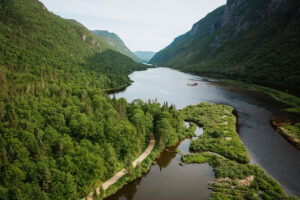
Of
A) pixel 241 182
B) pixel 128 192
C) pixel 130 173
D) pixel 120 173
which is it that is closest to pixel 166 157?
pixel 130 173

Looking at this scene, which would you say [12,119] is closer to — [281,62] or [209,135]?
[209,135]

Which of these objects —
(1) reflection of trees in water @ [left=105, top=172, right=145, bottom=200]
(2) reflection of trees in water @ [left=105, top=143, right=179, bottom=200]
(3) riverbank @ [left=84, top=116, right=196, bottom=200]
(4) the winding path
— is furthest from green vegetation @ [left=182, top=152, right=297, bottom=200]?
(1) reflection of trees in water @ [left=105, top=172, right=145, bottom=200]

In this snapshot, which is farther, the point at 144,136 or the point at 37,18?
the point at 37,18

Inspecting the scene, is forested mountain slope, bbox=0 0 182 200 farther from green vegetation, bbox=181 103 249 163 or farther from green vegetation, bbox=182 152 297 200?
green vegetation, bbox=182 152 297 200

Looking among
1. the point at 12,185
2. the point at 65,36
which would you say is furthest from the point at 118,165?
the point at 65,36

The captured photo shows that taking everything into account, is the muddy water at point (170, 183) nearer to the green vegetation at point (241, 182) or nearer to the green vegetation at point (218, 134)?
the green vegetation at point (241, 182)

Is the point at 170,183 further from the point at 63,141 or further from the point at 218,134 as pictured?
the point at 218,134
